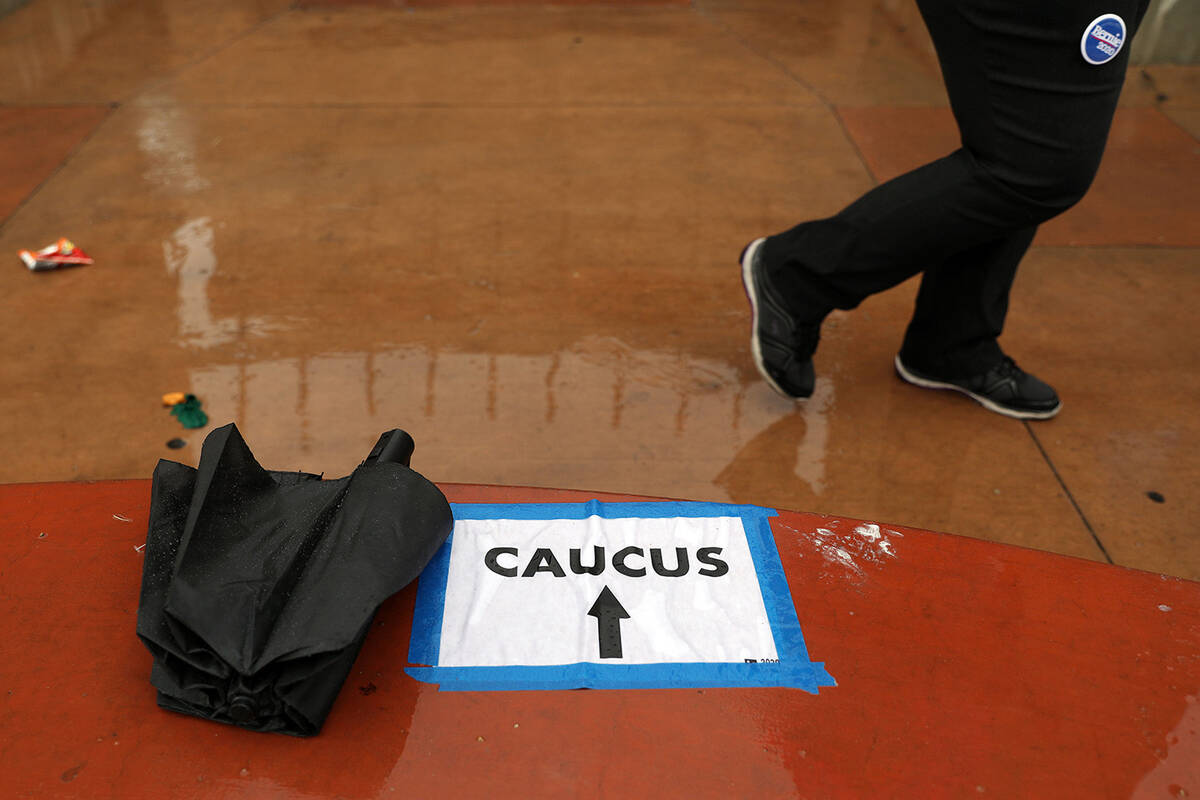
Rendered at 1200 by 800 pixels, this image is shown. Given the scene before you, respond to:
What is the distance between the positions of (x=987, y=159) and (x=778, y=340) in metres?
0.57

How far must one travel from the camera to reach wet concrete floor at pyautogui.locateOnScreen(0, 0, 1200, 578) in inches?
78.7

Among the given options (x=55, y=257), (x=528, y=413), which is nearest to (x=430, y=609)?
(x=528, y=413)

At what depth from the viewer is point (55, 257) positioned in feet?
8.54

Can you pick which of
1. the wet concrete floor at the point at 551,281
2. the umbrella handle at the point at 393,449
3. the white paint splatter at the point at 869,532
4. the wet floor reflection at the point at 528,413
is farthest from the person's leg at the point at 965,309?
the umbrella handle at the point at 393,449

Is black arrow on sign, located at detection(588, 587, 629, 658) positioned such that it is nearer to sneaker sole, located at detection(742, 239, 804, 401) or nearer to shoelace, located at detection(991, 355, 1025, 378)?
sneaker sole, located at detection(742, 239, 804, 401)

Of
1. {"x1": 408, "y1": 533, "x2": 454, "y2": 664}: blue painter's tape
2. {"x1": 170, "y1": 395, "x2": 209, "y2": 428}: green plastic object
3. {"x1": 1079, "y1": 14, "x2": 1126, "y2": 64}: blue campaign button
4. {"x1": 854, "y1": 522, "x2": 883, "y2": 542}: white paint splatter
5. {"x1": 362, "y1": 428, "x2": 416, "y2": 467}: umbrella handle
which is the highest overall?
{"x1": 1079, "y1": 14, "x2": 1126, "y2": 64}: blue campaign button

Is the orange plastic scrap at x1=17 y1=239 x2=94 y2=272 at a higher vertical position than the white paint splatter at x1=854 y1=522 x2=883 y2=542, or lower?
lower

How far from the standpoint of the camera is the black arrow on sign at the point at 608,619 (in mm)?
1385

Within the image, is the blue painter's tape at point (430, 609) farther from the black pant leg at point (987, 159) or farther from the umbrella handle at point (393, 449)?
the black pant leg at point (987, 159)

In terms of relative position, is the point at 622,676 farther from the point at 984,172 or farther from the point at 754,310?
the point at 984,172

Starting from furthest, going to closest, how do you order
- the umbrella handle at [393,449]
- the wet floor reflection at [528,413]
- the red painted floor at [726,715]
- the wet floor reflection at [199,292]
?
the wet floor reflection at [199,292], the wet floor reflection at [528,413], the umbrella handle at [393,449], the red painted floor at [726,715]

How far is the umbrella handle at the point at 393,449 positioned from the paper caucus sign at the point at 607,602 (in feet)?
0.47

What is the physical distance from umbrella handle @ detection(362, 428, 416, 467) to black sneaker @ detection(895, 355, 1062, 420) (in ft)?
4.36

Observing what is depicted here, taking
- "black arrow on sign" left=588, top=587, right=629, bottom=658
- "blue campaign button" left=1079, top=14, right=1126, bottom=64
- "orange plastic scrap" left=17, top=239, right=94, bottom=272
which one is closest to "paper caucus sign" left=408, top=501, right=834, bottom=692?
"black arrow on sign" left=588, top=587, right=629, bottom=658
